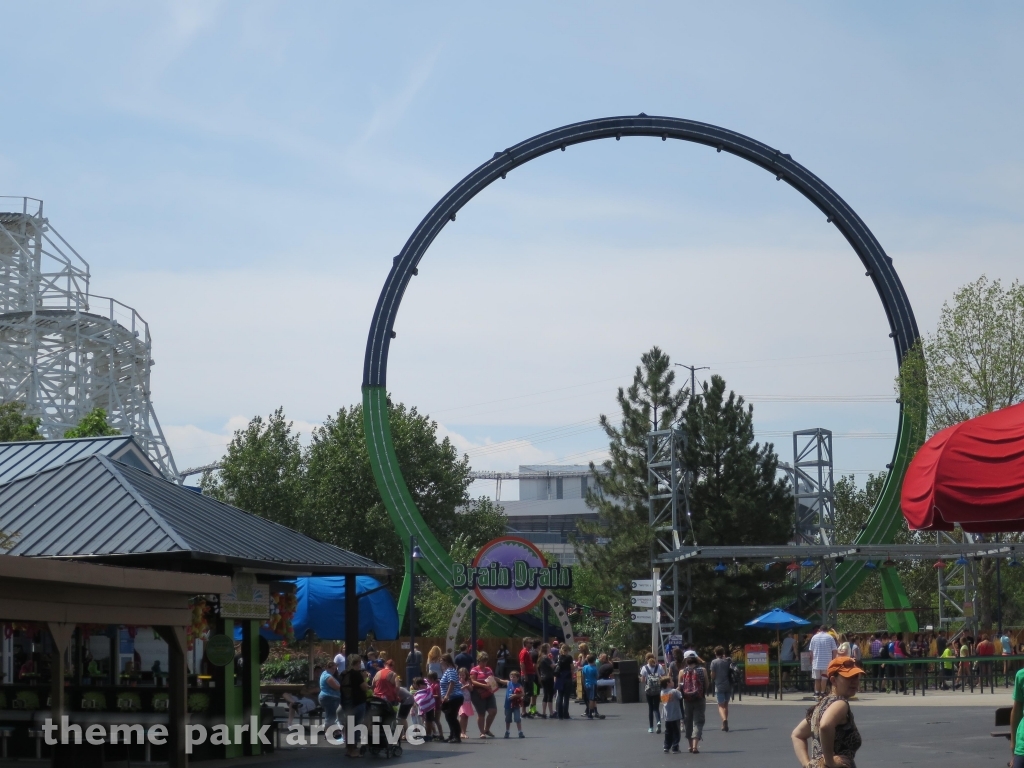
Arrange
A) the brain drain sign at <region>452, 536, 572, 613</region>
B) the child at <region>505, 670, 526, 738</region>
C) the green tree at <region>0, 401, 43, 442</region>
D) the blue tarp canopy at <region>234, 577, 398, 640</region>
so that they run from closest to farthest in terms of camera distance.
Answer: the child at <region>505, 670, 526, 738</region>
the blue tarp canopy at <region>234, 577, 398, 640</region>
the brain drain sign at <region>452, 536, 572, 613</region>
the green tree at <region>0, 401, 43, 442</region>

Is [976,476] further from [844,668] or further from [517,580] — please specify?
[517,580]

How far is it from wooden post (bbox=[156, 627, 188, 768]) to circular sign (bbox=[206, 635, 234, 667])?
2.73 metres

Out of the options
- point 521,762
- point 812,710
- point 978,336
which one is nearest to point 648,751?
point 521,762

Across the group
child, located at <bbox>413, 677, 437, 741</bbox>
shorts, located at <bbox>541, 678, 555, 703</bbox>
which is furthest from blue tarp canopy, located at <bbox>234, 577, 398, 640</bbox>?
child, located at <bbox>413, 677, 437, 741</bbox>

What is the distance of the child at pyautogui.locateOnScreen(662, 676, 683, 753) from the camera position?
20406 millimetres

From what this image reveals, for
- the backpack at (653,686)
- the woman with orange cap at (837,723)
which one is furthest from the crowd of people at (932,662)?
the woman with orange cap at (837,723)

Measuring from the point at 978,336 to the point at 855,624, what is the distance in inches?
1449

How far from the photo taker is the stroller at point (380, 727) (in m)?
20.4

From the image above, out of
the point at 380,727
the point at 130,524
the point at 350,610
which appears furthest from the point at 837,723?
the point at 350,610

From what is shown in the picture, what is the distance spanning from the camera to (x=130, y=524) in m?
18.9

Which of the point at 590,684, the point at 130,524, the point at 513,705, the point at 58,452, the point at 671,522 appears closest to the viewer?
the point at 130,524

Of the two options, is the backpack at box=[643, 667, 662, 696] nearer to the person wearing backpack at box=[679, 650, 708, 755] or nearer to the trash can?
the person wearing backpack at box=[679, 650, 708, 755]

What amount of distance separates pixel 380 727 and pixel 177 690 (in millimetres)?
4393

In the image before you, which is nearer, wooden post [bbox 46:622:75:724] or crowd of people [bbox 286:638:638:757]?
wooden post [bbox 46:622:75:724]
